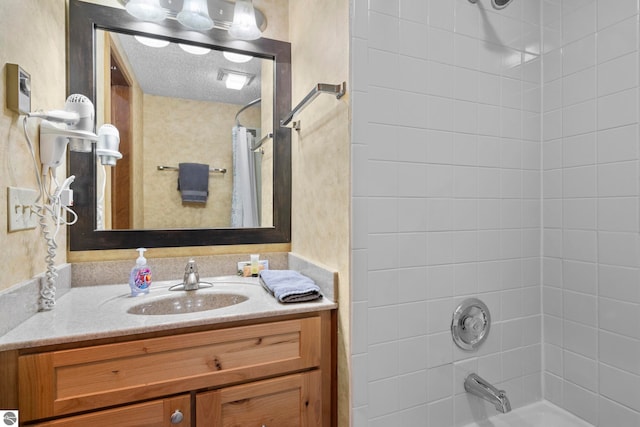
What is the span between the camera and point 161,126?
4.91 ft

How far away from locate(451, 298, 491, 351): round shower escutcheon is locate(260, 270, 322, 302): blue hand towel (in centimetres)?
51

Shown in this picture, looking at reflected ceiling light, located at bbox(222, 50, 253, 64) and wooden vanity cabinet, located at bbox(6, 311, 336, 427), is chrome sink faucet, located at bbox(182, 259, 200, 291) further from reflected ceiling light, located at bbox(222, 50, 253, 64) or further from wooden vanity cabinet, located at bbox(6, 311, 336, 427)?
reflected ceiling light, located at bbox(222, 50, 253, 64)

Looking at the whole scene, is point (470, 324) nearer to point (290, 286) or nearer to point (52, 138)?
point (290, 286)

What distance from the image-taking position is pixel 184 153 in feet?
5.00

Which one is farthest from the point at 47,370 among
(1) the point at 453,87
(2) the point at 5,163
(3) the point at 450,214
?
(1) the point at 453,87

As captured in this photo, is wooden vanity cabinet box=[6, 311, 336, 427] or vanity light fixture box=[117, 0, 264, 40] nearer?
wooden vanity cabinet box=[6, 311, 336, 427]

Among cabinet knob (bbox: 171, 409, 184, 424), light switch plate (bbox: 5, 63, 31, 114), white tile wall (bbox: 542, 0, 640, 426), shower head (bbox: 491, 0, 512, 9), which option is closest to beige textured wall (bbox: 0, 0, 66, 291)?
light switch plate (bbox: 5, 63, 31, 114)

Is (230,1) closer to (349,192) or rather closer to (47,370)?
(349,192)

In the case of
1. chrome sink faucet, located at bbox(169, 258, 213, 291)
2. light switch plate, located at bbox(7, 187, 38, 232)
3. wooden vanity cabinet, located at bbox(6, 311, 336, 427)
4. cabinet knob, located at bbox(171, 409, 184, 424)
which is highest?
light switch plate, located at bbox(7, 187, 38, 232)

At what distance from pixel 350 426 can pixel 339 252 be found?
552mm

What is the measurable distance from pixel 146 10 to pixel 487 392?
1961 mm

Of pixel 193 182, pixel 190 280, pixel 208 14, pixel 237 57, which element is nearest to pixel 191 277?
pixel 190 280

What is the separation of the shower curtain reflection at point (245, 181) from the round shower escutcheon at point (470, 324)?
0.96 meters

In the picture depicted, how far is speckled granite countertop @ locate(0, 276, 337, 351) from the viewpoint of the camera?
0.88m
